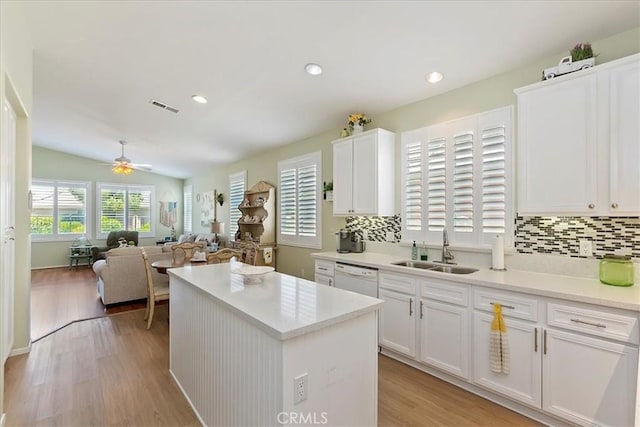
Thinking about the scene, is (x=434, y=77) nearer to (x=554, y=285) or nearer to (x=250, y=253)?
(x=554, y=285)

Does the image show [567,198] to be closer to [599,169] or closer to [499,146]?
[599,169]

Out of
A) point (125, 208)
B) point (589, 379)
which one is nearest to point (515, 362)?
point (589, 379)

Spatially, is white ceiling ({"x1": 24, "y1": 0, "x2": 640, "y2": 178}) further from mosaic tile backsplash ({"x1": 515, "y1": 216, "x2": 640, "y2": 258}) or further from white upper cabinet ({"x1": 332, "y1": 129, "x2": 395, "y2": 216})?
mosaic tile backsplash ({"x1": 515, "y1": 216, "x2": 640, "y2": 258})

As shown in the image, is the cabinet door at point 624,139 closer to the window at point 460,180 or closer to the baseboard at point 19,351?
the window at point 460,180

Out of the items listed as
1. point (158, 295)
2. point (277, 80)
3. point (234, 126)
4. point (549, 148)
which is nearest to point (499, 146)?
point (549, 148)

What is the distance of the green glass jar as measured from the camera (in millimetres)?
2035

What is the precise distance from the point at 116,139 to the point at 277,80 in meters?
4.73

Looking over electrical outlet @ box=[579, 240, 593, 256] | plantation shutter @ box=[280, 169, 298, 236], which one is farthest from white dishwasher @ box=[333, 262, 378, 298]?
plantation shutter @ box=[280, 169, 298, 236]

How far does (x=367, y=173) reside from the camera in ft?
11.7

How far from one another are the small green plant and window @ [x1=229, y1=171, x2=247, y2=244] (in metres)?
5.66

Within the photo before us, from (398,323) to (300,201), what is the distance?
2.75 m

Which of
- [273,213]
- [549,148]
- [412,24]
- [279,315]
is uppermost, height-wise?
[412,24]

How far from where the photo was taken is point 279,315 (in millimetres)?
1492

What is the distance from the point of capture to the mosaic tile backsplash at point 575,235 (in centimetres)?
216
